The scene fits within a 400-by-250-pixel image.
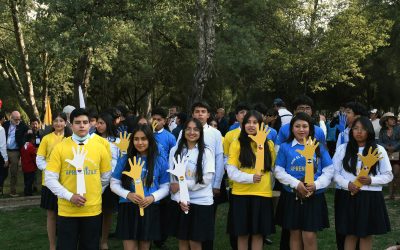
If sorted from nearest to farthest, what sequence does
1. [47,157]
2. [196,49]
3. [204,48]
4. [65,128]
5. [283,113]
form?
[47,157] → [65,128] → [283,113] → [204,48] → [196,49]

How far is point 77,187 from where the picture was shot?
168 inches

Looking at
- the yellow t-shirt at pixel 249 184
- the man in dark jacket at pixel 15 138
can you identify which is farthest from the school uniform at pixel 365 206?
the man in dark jacket at pixel 15 138

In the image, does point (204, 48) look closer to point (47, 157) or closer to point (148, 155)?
point (47, 157)

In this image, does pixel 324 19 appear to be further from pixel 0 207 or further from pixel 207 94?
pixel 0 207

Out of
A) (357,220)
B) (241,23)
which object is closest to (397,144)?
(357,220)

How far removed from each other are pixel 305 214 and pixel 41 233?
13.1 feet

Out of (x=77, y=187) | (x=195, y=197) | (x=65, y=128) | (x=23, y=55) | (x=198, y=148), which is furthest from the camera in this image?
(x=23, y=55)

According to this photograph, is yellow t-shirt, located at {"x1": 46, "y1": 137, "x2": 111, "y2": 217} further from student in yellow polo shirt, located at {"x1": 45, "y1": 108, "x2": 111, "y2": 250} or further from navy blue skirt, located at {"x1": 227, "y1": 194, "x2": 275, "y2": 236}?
navy blue skirt, located at {"x1": 227, "y1": 194, "x2": 275, "y2": 236}

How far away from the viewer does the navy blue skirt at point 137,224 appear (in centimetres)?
451

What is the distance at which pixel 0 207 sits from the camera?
28.0 ft

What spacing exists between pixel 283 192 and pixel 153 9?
33.2ft

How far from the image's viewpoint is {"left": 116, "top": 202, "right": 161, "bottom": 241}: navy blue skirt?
451 centimetres

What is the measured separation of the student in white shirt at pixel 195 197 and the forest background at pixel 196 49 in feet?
25.5

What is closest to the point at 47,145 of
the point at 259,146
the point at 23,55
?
the point at 259,146
